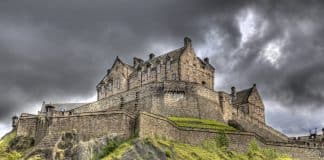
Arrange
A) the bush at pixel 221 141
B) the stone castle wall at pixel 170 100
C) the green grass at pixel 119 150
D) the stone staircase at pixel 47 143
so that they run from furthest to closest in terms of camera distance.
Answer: the stone castle wall at pixel 170 100, the bush at pixel 221 141, the stone staircase at pixel 47 143, the green grass at pixel 119 150

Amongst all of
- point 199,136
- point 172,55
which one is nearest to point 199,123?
point 199,136

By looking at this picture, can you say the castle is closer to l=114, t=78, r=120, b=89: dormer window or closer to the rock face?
l=114, t=78, r=120, b=89: dormer window

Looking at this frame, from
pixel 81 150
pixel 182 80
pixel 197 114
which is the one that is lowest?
pixel 81 150

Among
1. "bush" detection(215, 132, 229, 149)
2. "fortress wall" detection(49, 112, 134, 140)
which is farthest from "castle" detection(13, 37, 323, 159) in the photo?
"bush" detection(215, 132, 229, 149)

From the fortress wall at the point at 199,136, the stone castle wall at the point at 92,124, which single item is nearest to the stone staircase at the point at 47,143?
the stone castle wall at the point at 92,124

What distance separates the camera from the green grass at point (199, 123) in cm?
8825

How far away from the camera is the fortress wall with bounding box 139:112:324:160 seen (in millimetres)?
79125

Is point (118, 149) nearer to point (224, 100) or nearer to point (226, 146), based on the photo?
point (226, 146)

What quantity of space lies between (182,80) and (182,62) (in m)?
3.69

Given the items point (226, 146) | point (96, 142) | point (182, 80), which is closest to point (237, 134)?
point (226, 146)

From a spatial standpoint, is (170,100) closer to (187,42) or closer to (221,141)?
(221,141)

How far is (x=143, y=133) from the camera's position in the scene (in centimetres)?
7744

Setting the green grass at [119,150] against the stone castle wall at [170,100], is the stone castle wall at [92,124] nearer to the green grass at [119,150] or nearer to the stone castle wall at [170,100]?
the green grass at [119,150]

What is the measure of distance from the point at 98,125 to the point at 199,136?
15772 millimetres
